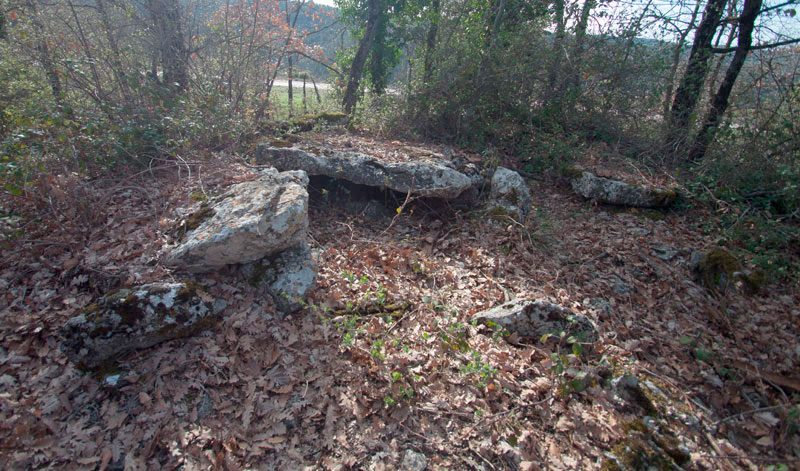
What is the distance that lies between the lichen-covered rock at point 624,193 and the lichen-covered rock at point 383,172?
2.36 m

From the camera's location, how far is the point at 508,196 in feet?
20.3

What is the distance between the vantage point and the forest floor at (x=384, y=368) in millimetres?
2650

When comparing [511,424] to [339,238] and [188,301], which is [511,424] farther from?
[339,238]

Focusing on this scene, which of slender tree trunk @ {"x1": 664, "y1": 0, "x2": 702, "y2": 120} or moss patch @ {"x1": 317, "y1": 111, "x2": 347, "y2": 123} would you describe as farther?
moss patch @ {"x1": 317, "y1": 111, "x2": 347, "y2": 123}

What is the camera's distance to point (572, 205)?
21.8ft

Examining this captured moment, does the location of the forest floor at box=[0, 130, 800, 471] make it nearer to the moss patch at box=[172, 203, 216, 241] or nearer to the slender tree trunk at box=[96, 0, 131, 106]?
the moss patch at box=[172, 203, 216, 241]

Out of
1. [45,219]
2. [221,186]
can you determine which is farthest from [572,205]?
[45,219]

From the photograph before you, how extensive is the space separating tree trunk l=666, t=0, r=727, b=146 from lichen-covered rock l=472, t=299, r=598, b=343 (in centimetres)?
570

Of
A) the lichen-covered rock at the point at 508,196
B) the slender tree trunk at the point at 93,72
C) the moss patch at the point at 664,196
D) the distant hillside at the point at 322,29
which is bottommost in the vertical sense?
the lichen-covered rock at the point at 508,196

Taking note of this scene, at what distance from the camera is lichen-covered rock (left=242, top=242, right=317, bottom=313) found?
147 inches

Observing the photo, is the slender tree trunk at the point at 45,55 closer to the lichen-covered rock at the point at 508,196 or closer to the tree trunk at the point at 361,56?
the tree trunk at the point at 361,56

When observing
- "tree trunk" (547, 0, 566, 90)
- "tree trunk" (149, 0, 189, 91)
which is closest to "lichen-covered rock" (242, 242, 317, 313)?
"tree trunk" (149, 0, 189, 91)

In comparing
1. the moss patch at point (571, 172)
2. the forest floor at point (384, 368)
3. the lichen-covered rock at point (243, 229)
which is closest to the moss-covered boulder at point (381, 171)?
the forest floor at point (384, 368)

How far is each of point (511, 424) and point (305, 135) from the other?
251 inches
